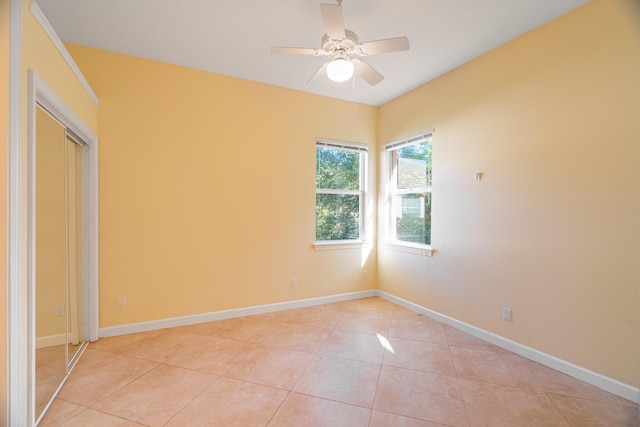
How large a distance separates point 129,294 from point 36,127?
72.4 inches

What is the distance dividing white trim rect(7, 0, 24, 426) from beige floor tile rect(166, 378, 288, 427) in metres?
0.77

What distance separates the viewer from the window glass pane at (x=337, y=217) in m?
4.02

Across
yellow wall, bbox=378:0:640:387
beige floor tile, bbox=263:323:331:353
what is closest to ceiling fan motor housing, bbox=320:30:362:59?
yellow wall, bbox=378:0:640:387

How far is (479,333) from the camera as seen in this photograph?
2.89m

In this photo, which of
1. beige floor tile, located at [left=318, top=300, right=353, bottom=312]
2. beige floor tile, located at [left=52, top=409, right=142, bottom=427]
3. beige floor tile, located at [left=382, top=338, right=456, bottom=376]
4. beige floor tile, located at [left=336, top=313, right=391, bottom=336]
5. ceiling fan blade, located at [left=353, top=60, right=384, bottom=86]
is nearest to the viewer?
beige floor tile, located at [left=52, top=409, right=142, bottom=427]

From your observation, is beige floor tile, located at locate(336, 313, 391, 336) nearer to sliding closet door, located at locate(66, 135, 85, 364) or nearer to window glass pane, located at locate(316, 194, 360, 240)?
window glass pane, located at locate(316, 194, 360, 240)

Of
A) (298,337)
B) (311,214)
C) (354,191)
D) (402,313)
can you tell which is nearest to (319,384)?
(298,337)

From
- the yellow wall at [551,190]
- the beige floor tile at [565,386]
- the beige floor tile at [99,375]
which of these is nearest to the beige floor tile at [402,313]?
the yellow wall at [551,190]

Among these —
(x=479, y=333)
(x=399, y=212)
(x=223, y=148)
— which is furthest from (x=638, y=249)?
(x=223, y=148)

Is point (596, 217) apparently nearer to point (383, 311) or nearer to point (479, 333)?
point (479, 333)

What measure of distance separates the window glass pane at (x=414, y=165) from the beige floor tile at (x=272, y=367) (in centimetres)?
245

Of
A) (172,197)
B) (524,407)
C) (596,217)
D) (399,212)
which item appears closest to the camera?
(524,407)

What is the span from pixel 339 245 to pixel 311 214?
23.8 inches

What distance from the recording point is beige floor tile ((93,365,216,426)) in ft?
5.88
